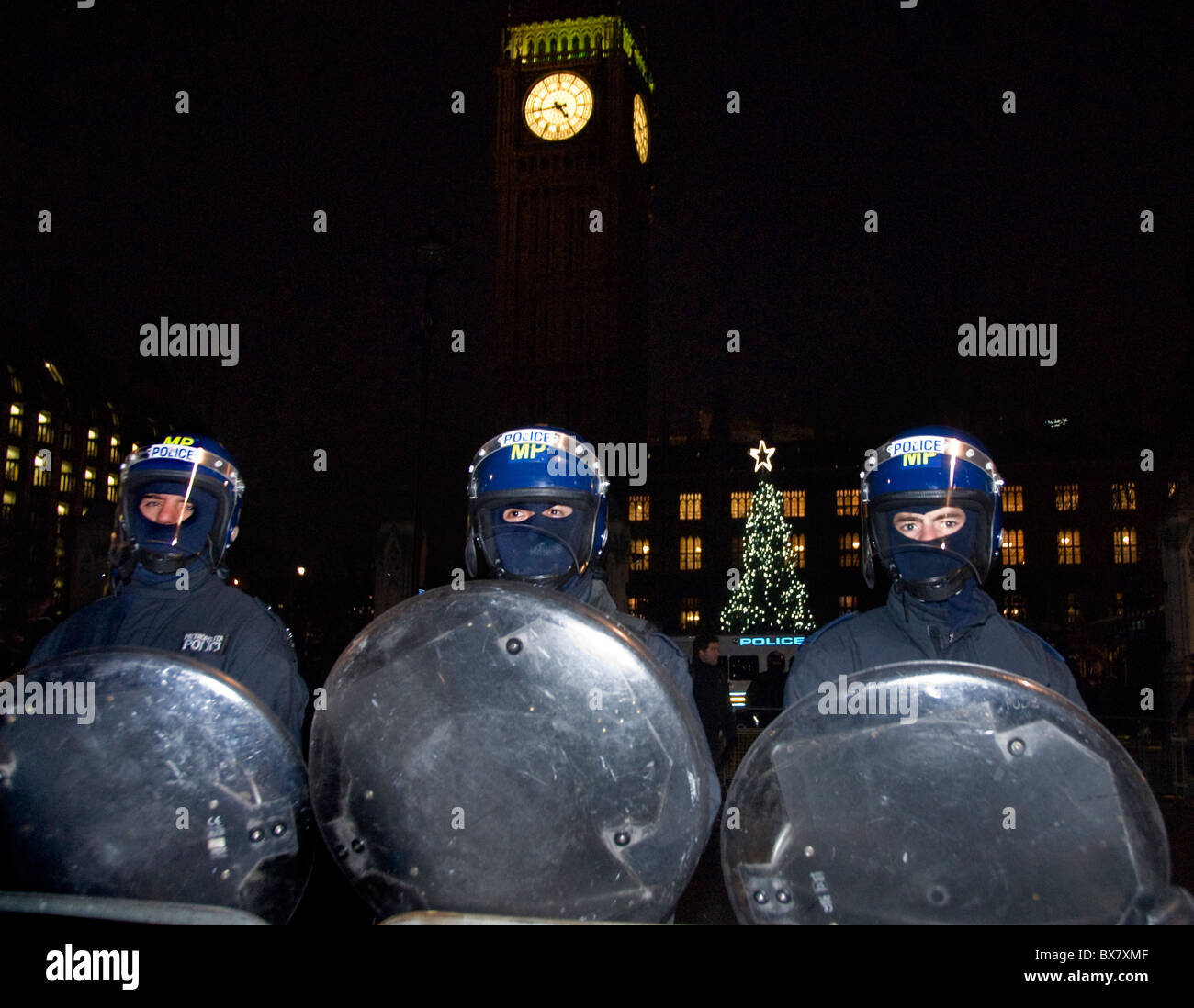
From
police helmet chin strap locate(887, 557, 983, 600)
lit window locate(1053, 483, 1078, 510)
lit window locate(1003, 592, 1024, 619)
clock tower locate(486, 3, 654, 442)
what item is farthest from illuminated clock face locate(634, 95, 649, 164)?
police helmet chin strap locate(887, 557, 983, 600)

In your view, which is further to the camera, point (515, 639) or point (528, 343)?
point (528, 343)

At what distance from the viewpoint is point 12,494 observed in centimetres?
6456

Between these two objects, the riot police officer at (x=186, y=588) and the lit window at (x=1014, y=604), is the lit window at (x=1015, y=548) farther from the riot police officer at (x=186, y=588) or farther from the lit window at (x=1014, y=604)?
the riot police officer at (x=186, y=588)

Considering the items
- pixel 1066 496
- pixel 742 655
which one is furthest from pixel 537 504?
pixel 1066 496

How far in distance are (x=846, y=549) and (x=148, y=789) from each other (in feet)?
220

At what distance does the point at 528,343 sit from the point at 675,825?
7035cm

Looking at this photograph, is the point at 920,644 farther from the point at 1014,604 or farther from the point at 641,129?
the point at 641,129

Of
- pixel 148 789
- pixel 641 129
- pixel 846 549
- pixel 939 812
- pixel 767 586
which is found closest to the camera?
pixel 939 812

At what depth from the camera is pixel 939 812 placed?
63.4 inches

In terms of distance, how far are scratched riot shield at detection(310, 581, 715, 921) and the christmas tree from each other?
47.3m

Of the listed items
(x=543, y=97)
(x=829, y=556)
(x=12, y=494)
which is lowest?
(x=829, y=556)
